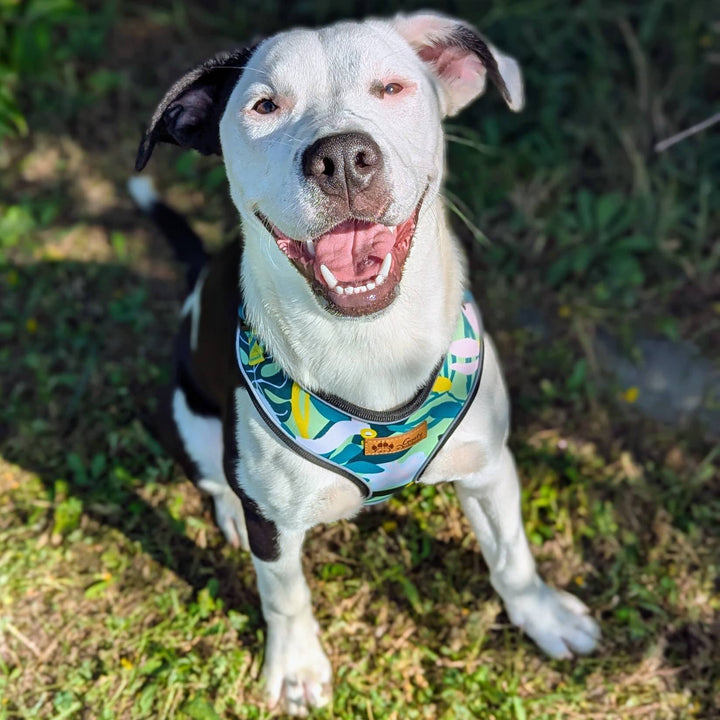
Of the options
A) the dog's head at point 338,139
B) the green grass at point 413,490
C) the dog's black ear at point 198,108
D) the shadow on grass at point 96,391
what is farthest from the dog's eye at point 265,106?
the shadow on grass at point 96,391

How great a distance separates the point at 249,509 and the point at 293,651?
701mm

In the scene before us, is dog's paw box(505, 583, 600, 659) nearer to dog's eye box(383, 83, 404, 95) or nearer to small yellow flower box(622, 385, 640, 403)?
small yellow flower box(622, 385, 640, 403)

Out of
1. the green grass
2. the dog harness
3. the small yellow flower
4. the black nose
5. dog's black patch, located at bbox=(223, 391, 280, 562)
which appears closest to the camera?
the black nose

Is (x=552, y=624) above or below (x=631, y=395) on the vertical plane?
below

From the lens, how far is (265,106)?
7.13ft

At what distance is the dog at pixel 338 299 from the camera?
2.07 meters

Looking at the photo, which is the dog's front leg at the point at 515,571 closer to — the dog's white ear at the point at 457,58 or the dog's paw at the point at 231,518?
the dog's paw at the point at 231,518

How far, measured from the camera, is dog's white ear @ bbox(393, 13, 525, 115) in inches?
89.7

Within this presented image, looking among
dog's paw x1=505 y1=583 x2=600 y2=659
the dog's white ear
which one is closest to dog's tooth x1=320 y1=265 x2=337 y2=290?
the dog's white ear

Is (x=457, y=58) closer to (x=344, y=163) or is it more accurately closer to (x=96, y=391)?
(x=344, y=163)

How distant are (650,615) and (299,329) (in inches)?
70.8

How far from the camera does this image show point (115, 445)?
12.0 ft

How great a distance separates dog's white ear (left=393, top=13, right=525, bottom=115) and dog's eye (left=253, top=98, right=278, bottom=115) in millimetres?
431

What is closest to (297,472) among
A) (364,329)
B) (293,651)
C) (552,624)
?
(364,329)
